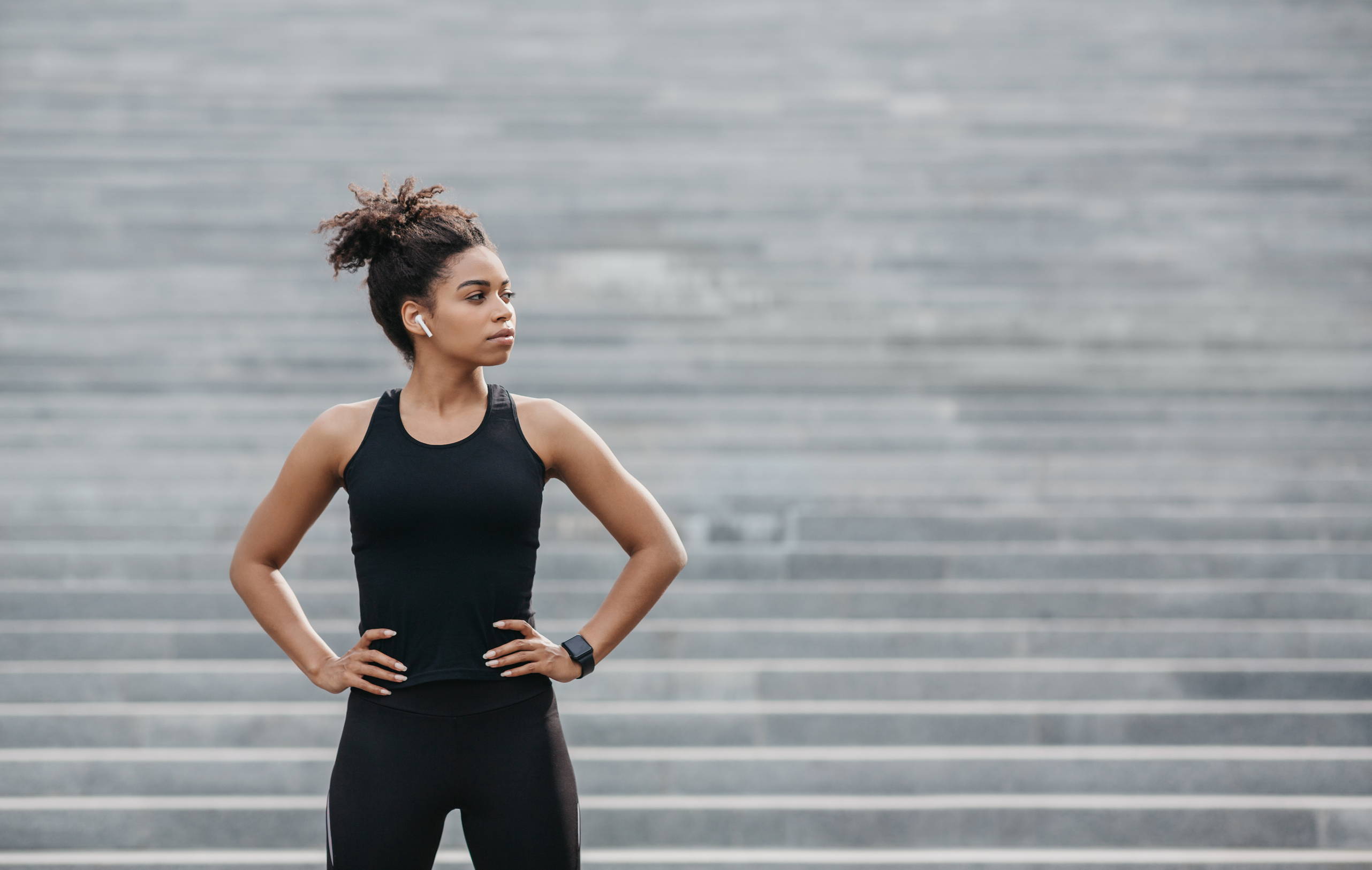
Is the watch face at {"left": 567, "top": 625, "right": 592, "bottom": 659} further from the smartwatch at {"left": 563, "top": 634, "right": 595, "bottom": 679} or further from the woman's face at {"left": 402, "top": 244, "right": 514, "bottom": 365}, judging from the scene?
the woman's face at {"left": 402, "top": 244, "right": 514, "bottom": 365}

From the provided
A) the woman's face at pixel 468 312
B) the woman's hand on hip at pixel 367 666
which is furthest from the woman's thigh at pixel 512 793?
the woman's face at pixel 468 312

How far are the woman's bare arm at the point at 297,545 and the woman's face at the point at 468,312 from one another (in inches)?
6.4

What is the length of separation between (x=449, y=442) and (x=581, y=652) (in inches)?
14.1

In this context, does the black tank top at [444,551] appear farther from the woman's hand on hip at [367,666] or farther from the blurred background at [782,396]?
the blurred background at [782,396]

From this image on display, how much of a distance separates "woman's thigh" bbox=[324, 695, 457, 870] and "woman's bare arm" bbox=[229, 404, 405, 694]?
2.5 inches

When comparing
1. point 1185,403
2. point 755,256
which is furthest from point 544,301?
point 1185,403

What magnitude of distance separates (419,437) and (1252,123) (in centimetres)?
696

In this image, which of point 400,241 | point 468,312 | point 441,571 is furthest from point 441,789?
point 400,241

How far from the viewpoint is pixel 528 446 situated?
5.35 feet

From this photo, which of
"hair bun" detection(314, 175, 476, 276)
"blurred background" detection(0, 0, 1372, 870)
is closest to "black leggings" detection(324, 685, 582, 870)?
"hair bun" detection(314, 175, 476, 276)

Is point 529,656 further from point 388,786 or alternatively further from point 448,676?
point 388,786

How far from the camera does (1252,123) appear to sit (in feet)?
23.1

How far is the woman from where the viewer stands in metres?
1.57

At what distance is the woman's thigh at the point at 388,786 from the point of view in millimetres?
1575
